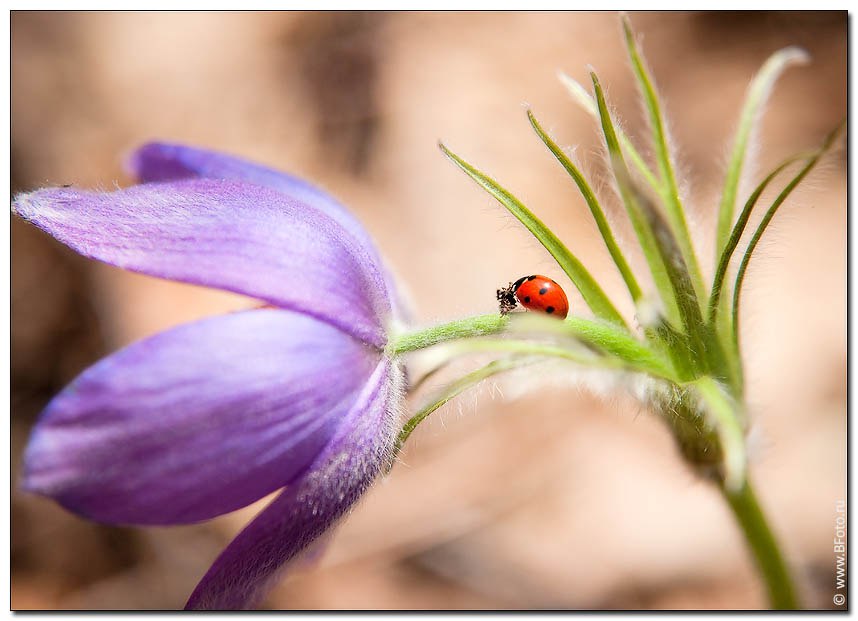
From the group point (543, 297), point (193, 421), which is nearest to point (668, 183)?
point (543, 297)

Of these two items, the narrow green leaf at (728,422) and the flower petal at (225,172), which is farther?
the flower petal at (225,172)

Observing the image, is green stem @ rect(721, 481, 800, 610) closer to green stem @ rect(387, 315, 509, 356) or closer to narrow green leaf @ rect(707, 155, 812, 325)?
narrow green leaf @ rect(707, 155, 812, 325)

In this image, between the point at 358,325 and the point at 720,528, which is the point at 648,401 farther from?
the point at 720,528

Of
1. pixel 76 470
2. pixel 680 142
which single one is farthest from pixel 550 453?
pixel 76 470

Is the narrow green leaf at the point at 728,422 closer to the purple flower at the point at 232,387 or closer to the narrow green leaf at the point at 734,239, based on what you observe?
the narrow green leaf at the point at 734,239

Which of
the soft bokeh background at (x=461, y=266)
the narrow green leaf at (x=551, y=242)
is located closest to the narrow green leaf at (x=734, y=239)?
the narrow green leaf at (x=551, y=242)

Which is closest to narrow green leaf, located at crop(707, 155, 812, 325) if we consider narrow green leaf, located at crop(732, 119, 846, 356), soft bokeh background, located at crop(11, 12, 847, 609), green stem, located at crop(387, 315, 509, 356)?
narrow green leaf, located at crop(732, 119, 846, 356)

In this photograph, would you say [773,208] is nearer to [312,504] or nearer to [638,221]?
[638,221]
